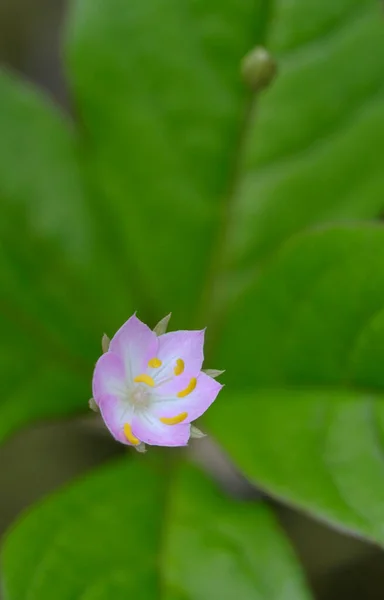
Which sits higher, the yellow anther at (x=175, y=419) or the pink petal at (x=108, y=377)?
the pink petal at (x=108, y=377)

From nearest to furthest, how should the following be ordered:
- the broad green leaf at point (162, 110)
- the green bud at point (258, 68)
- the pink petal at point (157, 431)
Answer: the pink petal at point (157, 431) < the green bud at point (258, 68) < the broad green leaf at point (162, 110)

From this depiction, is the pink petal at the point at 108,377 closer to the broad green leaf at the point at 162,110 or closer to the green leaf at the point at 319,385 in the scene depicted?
the green leaf at the point at 319,385

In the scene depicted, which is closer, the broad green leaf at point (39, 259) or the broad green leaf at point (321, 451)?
the broad green leaf at point (321, 451)

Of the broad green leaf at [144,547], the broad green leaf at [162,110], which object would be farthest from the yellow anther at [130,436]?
the broad green leaf at [162,110]

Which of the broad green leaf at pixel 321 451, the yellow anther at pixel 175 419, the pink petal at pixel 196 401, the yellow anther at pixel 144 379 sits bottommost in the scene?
the broad green leaf at pixel 321 451

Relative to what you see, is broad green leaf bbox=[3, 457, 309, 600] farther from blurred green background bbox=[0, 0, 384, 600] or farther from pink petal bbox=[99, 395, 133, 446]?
pink petal bbox=[99, 395, 133, 446]

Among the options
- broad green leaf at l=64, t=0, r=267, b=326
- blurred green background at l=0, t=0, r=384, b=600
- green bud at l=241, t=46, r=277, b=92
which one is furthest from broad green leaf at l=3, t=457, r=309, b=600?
green bud at l=241, t=46, r=277, b=92

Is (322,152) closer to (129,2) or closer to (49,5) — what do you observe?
(129,2)
